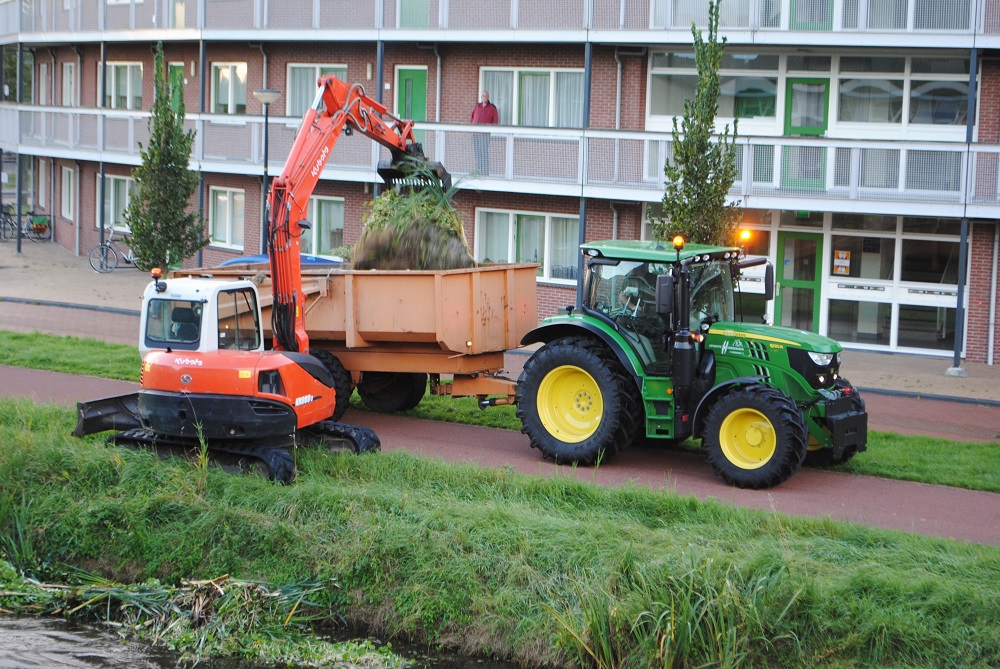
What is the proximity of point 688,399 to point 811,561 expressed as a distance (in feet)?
11.6

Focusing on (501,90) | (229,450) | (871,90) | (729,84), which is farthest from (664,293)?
(501,90)

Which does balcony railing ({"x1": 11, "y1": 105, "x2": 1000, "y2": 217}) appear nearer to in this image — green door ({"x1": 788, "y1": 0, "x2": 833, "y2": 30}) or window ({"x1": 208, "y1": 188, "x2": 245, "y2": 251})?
window ({"x1": 208, "y1": 188, "x2": 245, "y2": 251})

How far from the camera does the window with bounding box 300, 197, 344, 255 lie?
94.7ft

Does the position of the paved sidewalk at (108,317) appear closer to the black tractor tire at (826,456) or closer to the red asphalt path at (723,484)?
the red asphalt path at (723,484)

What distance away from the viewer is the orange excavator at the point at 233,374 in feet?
38.2

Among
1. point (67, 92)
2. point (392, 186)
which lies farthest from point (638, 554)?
point (67, 92)

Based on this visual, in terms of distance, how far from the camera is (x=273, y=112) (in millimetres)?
30172

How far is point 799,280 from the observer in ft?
78.2

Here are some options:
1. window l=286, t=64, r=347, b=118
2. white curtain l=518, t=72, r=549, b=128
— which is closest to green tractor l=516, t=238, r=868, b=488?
white curtain l=518, t=72, r=549, b=128

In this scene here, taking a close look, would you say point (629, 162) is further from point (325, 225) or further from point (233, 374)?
point (233, 374)

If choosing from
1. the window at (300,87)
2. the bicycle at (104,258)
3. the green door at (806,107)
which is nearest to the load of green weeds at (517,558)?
the green door at (806,107)

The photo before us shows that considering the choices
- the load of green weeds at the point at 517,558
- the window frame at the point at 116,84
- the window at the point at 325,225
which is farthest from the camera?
the window frame at the point at 116,84

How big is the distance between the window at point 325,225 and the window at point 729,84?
26.1 feet

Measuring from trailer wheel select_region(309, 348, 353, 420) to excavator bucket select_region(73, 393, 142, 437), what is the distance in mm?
2596
